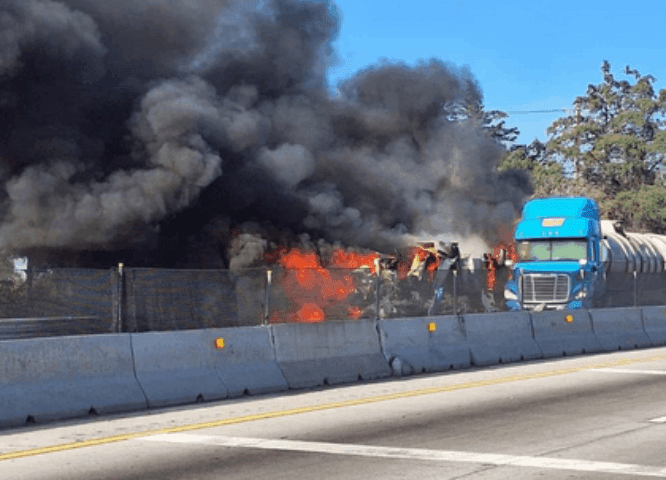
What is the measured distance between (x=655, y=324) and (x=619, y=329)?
1.80m

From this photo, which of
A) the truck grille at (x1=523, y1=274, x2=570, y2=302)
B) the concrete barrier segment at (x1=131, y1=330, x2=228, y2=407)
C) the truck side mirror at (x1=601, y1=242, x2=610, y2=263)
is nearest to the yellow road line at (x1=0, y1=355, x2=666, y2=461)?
the concrete barrier segment at (x1=131, y1=330, x2=228, y2=407)

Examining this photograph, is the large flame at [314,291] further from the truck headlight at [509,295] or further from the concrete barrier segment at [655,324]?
the truck headlight at [509,295]

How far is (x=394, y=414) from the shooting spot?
35.6ft

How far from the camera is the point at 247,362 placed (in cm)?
1295

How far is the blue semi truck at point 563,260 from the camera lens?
90.0 ft

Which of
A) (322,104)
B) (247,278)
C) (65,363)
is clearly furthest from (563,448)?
(322,104)

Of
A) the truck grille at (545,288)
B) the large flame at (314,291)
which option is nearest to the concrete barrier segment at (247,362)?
the large flame at (314,291)

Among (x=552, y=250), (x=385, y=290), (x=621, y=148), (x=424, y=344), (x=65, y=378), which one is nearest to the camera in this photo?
(x=65, y=378)

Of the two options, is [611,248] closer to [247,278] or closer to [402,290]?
[402,290]

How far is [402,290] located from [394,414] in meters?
10.6

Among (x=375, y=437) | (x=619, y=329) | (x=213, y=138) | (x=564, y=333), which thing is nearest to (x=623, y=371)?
(x=564, y=333)

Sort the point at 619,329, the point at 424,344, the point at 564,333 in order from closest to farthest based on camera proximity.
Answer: the point at 424,344 → the point at 564,333 → the point at 619,329

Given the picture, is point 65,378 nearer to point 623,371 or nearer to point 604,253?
point 623,371

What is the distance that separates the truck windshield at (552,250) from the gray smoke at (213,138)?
8.63 metres
